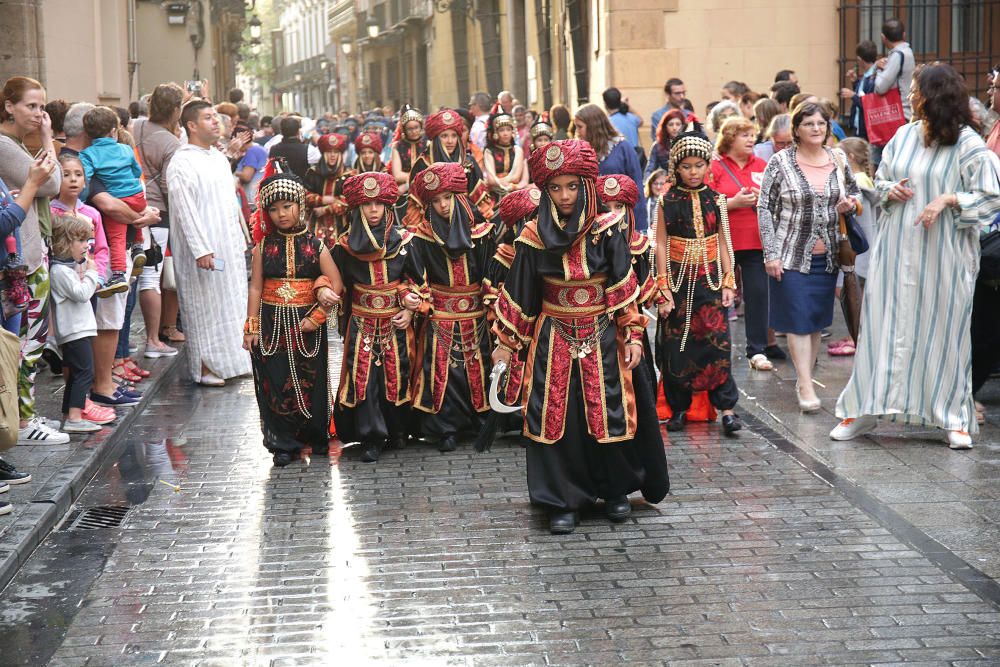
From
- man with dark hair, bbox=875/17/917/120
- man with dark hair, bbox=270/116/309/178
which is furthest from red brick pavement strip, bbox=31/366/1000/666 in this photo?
man with dark hair, bbox=270/116/309/178

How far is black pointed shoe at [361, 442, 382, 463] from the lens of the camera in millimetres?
8336

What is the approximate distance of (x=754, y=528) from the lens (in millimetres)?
6598

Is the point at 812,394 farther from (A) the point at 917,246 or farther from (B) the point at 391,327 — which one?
(B) the point at 391,327

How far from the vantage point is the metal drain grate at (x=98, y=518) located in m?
6.99

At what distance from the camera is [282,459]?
8.26 m

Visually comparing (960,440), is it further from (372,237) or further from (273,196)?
(273,196)

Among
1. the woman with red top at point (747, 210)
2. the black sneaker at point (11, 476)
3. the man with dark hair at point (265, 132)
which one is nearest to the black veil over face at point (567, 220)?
the black sneaker at point (11, 476)

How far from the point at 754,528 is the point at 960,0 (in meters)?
13.2

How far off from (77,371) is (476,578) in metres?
3.87

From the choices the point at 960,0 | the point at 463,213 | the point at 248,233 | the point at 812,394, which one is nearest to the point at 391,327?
the point at 463,213

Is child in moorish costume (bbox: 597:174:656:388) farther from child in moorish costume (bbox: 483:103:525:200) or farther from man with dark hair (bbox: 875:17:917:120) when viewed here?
man with dark hair (bbox: 875:17:917:120)

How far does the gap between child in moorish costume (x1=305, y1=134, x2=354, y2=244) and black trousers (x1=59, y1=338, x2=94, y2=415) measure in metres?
4.79

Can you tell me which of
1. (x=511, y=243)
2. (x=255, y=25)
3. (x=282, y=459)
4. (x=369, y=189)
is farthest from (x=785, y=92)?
(x=255, y=25)

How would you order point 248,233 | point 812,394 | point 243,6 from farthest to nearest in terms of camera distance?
point 243,6 → point 248,233 → point 812,394
